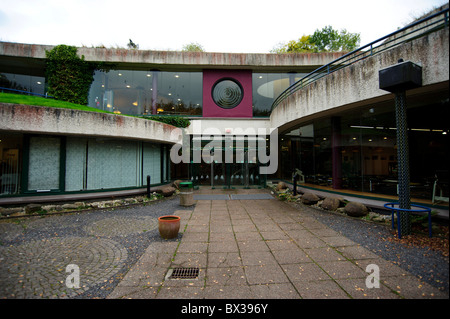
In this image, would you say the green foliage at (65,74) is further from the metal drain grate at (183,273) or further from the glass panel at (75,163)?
the metal drain grate at (183,273)

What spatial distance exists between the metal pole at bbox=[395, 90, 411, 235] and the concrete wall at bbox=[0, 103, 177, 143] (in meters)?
10.7

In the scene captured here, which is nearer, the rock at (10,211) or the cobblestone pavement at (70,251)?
the cobblestone pavement at (70,251)

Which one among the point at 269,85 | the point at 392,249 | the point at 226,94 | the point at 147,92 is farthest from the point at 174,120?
the point at 392,249

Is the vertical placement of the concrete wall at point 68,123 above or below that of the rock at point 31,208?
above

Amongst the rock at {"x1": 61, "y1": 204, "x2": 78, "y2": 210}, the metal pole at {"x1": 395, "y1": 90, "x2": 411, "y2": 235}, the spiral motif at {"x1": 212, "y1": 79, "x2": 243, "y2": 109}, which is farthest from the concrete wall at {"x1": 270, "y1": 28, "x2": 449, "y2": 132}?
the rock at {"x1": 61, "y1": 204, "x2": 78, "y2": 210}

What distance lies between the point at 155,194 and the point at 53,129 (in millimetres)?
5587

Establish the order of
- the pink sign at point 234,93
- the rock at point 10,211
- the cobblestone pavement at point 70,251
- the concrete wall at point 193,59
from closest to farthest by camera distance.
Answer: the cobblestone pavement at point 70,251
the rock at point 10,211
the concrete wall at point 193,59
the pink sign at point 234,93

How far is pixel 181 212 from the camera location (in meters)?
8.79

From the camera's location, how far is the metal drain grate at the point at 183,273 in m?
3.86

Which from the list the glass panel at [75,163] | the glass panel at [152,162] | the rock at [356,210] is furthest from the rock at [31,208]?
the rock at [356,210]

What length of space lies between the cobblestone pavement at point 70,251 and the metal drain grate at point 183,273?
0.96 metres

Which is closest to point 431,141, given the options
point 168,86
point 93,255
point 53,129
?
point 93,255

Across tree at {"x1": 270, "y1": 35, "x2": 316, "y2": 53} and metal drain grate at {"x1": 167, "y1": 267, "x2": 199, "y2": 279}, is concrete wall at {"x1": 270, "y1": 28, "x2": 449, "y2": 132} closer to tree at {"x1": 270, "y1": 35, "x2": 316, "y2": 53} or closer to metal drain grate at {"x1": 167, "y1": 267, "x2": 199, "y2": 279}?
metal drain grate at {"x1": 167, "y1": 267, "x2": 199, "y2": 279}

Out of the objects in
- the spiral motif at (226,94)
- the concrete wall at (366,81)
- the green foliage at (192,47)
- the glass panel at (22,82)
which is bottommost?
the concrete wall at (366,81)
